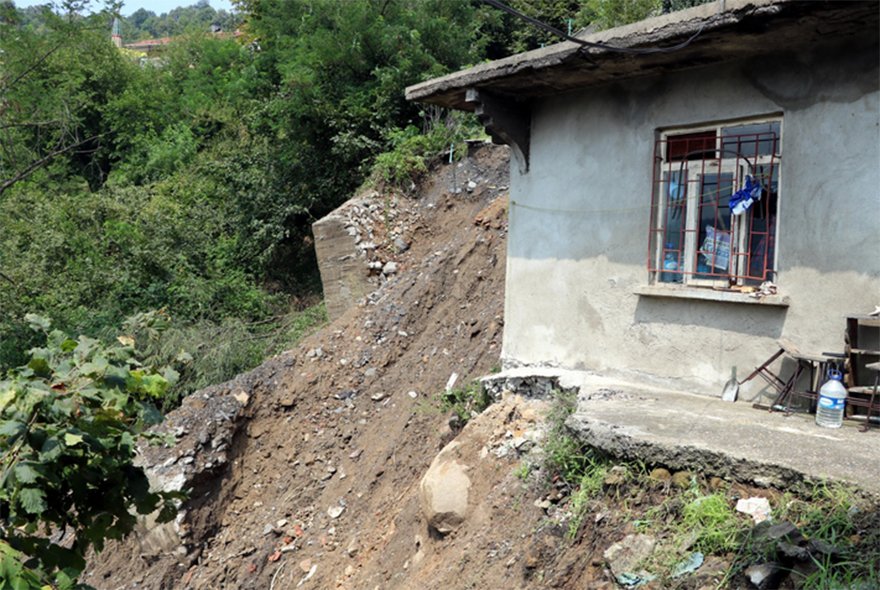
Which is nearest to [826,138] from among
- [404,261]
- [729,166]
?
[729,166]

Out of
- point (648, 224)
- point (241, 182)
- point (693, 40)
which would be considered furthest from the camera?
point (241, 182)

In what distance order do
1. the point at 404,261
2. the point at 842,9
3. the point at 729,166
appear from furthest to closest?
the point at 404,261 < the point at 729,166 < the point at 842,9

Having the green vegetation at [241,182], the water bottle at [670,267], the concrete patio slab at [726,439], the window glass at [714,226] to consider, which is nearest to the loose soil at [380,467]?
the concrete patio slab at [726,439]

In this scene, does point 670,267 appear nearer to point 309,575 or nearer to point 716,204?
point 716,204

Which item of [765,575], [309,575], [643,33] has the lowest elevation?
[309,575]

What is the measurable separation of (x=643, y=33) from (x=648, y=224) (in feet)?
5.24

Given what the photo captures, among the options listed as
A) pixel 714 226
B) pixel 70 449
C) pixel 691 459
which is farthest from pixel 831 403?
pixel 70 449

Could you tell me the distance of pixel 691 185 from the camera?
5.99 metres

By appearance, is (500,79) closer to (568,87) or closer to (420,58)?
(568,87)

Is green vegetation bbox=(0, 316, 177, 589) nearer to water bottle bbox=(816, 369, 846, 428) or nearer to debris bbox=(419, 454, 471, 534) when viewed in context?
debris bbox=(419, 454, 471, 534)

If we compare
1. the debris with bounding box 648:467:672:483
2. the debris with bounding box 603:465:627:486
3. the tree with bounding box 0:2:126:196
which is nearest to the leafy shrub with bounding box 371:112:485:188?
the tree with bounding box 0:2:126:196

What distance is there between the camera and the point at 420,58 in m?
14.7

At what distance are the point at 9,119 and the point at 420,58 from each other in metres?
11.2

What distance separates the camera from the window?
18.2 ft
